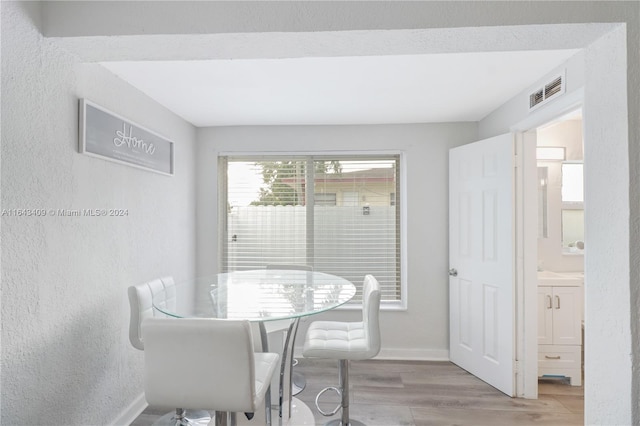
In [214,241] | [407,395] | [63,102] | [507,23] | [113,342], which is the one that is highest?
[507,23]

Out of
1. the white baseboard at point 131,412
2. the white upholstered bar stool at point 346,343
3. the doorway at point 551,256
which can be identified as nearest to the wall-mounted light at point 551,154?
the doorway at point 551,256

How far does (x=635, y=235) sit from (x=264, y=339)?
1797 millimetres

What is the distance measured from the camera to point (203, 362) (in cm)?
142

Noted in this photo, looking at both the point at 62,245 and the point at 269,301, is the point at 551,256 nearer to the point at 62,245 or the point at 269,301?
the point at 269,301

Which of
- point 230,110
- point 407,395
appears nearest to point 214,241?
point 230,110

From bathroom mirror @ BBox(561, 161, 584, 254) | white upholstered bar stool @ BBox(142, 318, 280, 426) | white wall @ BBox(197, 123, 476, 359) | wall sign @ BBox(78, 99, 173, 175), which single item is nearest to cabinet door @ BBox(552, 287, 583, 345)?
bathroom mirror @ BBox(561, 161, 584, 254)

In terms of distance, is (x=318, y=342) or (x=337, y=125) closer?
(x=318, y=342)

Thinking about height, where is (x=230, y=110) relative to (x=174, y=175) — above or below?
above

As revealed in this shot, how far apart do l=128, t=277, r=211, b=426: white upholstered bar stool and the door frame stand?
2.35 metres

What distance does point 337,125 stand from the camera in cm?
346

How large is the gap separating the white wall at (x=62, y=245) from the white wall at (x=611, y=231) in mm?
2340

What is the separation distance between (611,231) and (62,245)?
2.47 m

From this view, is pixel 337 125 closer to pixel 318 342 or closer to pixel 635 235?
pixel 318 342

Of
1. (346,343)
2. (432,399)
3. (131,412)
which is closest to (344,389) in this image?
(346,343)
